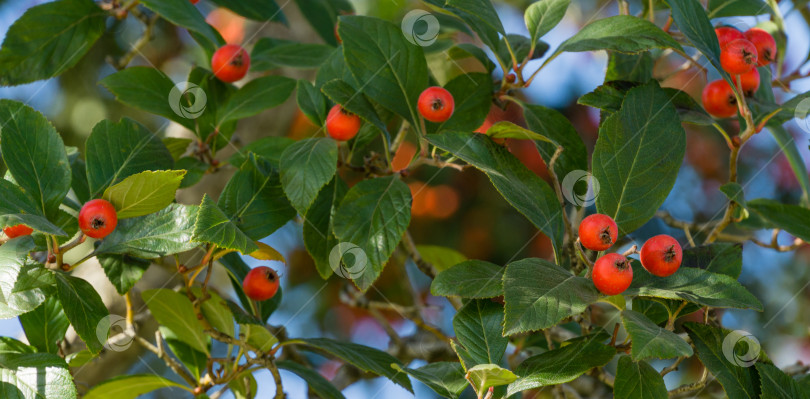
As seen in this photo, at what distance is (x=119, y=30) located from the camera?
8.65 feet

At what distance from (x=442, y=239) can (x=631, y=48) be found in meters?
1.57

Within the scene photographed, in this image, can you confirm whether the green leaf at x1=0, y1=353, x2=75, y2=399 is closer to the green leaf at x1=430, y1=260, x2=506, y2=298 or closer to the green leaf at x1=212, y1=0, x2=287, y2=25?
the green leaf at x1=430, y1=260, x2=506, y2=298

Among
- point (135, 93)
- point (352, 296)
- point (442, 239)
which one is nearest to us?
point (135, 93)

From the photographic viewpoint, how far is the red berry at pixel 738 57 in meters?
1.17

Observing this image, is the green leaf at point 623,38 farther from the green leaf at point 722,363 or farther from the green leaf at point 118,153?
the green leaf at point 118,153

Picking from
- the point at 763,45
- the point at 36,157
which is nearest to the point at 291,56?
the point at 36,157

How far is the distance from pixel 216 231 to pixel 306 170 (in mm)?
189

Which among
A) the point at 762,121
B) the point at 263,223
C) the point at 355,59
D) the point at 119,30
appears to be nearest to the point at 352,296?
the point at 263,223

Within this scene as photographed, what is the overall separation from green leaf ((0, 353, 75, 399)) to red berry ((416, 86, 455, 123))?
0.70 metres

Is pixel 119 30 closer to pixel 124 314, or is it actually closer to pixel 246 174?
pixel 124 314

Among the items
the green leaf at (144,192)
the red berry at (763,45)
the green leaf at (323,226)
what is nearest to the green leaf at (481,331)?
the green leaf at (323,226)

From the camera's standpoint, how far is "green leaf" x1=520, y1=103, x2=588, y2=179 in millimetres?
1255

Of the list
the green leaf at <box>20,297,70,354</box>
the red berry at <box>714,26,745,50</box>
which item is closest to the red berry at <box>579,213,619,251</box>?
the red berry at <box>714,26,745,50</box>

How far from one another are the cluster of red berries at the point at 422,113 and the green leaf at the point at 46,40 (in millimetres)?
666
